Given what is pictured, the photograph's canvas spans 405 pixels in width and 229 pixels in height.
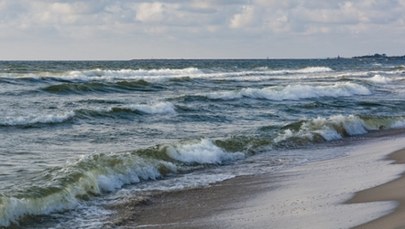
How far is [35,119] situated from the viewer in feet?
61.1

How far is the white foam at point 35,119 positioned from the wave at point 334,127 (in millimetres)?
6640

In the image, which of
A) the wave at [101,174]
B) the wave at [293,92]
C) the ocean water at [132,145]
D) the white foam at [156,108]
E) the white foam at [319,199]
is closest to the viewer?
the white foam at [319,199]

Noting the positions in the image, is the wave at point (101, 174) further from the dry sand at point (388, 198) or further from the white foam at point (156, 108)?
the white foam at point (156, 108)

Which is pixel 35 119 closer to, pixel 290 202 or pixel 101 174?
pixel 101 174

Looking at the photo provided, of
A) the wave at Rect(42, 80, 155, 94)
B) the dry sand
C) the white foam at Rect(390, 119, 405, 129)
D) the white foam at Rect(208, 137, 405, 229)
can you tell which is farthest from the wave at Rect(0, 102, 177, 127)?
the dry sand

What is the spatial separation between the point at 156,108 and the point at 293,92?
14.7 metres

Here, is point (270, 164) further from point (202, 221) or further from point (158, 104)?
point (158, 104)

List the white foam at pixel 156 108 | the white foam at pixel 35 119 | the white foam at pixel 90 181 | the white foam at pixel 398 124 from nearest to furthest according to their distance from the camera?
the white foam at pixel 90 181
the white foam at pixel 35 119
the white foam at pixel 398 124
the white foam at pixel 156 108

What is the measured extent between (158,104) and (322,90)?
17.9 metres

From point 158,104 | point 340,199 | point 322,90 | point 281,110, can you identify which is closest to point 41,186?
point 340,199

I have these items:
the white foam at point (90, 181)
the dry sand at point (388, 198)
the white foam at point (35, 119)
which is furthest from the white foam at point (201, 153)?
the white foam at point (35, 119)

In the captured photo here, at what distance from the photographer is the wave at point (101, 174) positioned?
28.3 feet

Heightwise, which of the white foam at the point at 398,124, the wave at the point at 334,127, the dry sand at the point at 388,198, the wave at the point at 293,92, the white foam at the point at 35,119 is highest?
the dry sand at the point at 388,198

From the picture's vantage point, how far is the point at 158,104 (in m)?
24.0
